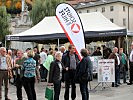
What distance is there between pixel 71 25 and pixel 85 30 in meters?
6.01

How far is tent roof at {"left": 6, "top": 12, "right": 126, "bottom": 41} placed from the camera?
58.4 feet

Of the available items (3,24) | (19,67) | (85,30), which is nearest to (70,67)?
(19,67)

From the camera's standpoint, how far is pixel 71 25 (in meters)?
12.4

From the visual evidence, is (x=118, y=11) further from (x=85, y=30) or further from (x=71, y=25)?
(x=71, y=25)

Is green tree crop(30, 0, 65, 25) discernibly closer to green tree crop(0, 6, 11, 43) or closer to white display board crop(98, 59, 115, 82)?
green tree crop(0, 6, 11, 43)

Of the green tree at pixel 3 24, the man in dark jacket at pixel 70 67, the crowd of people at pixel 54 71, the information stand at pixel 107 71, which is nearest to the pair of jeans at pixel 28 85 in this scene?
the crowd of people at pixel 54 71

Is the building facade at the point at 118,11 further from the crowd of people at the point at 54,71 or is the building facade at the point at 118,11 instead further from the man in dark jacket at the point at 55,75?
the man in dark jacket at the point at 55,75

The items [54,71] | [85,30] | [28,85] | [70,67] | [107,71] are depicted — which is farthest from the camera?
[85,30]

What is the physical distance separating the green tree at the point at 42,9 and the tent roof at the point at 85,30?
3627cm

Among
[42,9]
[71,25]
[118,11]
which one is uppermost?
[118,11]

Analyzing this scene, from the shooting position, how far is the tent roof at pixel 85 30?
701 inches

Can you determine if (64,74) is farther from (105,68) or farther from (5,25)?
(5,25)

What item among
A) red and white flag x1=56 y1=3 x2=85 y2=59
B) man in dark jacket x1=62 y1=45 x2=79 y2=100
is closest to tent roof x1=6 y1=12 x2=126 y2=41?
red and white flag x1=56 y1=3 x2=85 y2=59

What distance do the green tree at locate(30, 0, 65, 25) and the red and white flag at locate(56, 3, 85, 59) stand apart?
145ft
